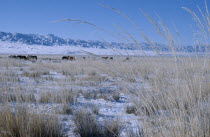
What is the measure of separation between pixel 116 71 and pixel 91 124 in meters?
0.87

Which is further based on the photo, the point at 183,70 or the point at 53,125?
the point at 53,125

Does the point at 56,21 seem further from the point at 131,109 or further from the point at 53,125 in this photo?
the point at 131,109

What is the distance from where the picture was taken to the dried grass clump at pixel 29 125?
7.00 feet

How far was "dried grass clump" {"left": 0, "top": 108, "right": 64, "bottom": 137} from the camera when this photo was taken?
2.13 m

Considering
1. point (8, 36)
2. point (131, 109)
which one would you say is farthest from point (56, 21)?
point (8, 36)

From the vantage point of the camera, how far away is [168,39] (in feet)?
6.66

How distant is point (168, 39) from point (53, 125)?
1.53 meters

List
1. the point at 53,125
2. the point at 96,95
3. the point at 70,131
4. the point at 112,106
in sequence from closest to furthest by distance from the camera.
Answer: the point at 53,125 → the point at 70,131 → the point at 112,106 → the point at 96,95

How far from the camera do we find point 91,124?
2.59 m

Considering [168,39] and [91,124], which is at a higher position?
[168,39]

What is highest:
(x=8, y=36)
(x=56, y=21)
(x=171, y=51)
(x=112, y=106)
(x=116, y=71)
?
(x=8, y=36)

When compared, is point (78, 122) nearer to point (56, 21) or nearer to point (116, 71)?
point (116, 71)

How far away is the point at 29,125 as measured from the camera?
2100mm

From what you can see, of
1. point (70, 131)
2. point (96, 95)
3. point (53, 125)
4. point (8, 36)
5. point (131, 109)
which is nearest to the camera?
point (53, 125)
